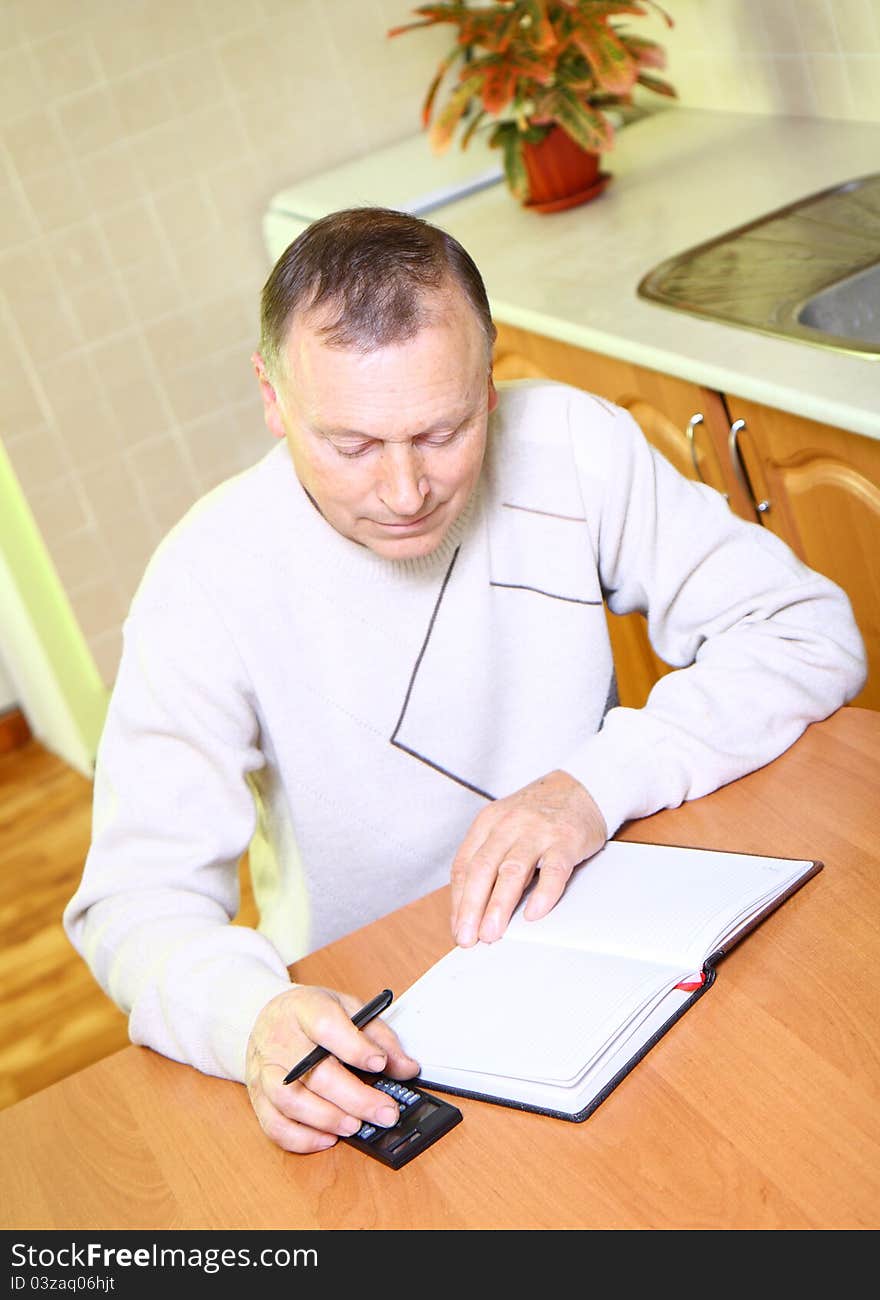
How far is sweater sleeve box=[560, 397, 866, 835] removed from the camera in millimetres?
1254

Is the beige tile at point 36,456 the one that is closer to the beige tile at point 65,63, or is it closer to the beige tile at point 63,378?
the beige tile at point 63,378

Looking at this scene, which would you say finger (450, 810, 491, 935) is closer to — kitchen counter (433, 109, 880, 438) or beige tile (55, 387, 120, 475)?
kitchen counter (433, 109, 880, 438)

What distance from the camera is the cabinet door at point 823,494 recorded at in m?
1.75

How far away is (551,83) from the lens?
2.43m

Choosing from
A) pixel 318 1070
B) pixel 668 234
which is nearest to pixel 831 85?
pixel 668 234

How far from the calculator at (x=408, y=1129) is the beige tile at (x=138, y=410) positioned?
224 centimetres

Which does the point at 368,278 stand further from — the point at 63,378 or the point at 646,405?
the point at 63,378

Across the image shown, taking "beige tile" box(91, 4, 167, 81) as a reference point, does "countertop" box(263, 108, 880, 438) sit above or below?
below

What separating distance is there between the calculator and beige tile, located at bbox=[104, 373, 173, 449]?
224 cm

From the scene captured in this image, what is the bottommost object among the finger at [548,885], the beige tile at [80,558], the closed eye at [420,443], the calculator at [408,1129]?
the beige tile at [80,558]

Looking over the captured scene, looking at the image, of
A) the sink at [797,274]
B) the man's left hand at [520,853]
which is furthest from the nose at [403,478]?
the sink at [797,274]

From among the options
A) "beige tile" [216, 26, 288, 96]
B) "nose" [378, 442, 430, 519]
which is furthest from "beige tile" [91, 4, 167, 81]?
"nose" [378, 442, 430, 519]

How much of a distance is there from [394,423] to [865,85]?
156 cm
